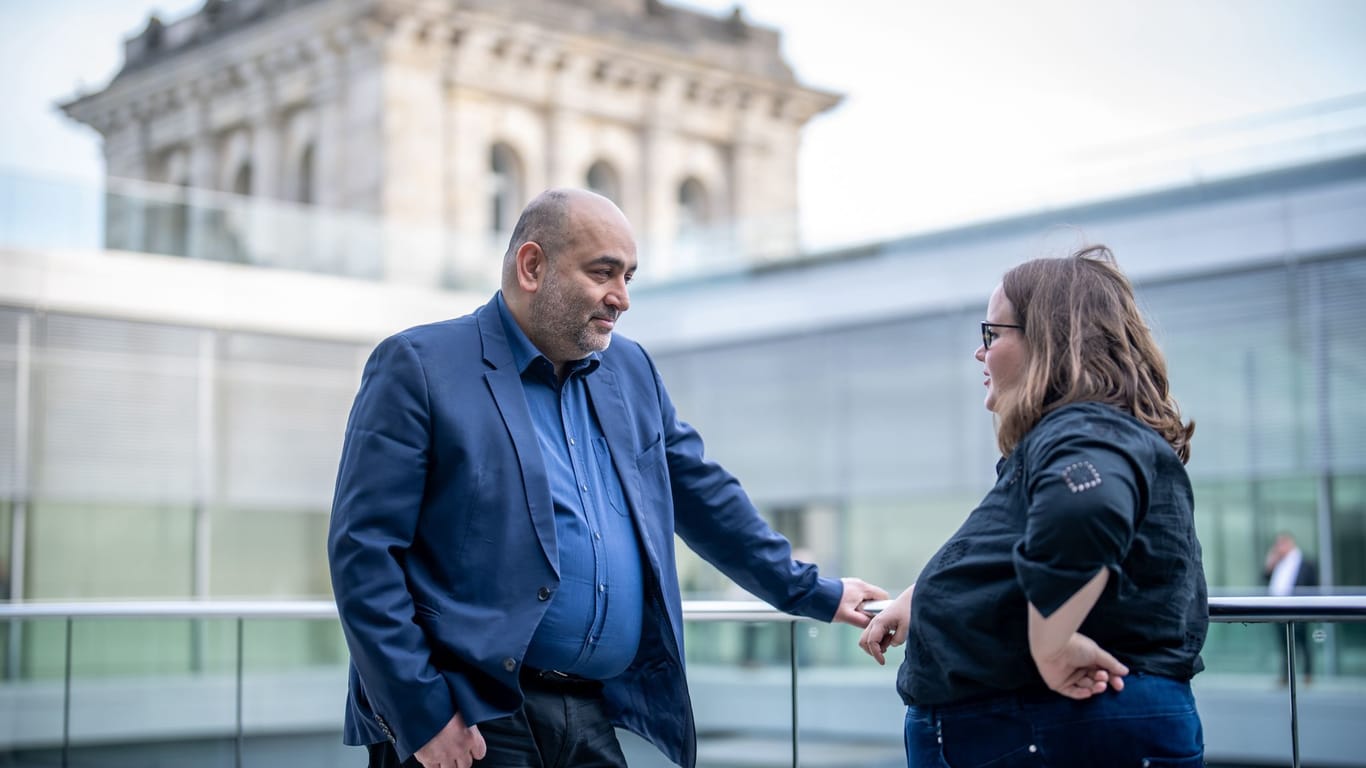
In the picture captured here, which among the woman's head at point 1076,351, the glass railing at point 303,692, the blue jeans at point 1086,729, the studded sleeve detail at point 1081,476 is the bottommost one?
the glass railing at point 303,692

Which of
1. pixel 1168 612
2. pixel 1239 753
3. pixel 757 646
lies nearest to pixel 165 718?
pixel 757 646

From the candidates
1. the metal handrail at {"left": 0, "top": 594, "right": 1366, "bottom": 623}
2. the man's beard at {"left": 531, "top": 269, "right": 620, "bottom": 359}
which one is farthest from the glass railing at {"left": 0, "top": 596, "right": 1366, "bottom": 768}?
the man's beard at {"left": 531, "top": 269, "right": 620, "bottom": 359}

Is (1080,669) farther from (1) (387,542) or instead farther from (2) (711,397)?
(2) (711,397)

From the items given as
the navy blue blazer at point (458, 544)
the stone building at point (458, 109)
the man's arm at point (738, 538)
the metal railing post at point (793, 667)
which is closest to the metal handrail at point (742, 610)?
the man's arm at point (738, 538)

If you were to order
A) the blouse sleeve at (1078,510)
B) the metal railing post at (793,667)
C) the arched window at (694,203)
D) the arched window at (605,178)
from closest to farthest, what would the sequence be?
the blouse sleeve at (1078,510), the metal railing post at (793,667), the arched window at (605,178), the arched window at (694,203)

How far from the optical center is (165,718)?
40.0ft

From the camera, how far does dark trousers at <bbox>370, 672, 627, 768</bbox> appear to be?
3307 mm

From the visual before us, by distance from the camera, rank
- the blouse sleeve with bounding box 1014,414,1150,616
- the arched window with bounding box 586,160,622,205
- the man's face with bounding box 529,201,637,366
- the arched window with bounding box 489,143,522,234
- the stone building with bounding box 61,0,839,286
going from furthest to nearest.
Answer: the arched window with bounding box 586,160,622,205 < the arched window with bounding box 489,143,522,234 < the stone building with bounding box 61,0,839,286 < the man's face with bounding box 529,201,637,366 < the blouse sleeve with bounding box 1014,414,1150,616

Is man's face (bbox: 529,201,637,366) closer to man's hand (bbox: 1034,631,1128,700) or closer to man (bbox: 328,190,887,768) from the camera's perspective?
man (bbox: 328,190,887,768)

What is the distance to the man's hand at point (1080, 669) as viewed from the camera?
9.18 ft

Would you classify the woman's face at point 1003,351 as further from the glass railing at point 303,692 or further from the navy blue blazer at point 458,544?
the glass railing at point 303,692

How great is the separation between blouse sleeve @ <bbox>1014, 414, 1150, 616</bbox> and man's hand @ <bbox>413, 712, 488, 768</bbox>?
1.13 m

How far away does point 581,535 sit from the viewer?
3424 mm

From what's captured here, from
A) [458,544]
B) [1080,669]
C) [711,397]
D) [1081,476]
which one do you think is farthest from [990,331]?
[711,397]
